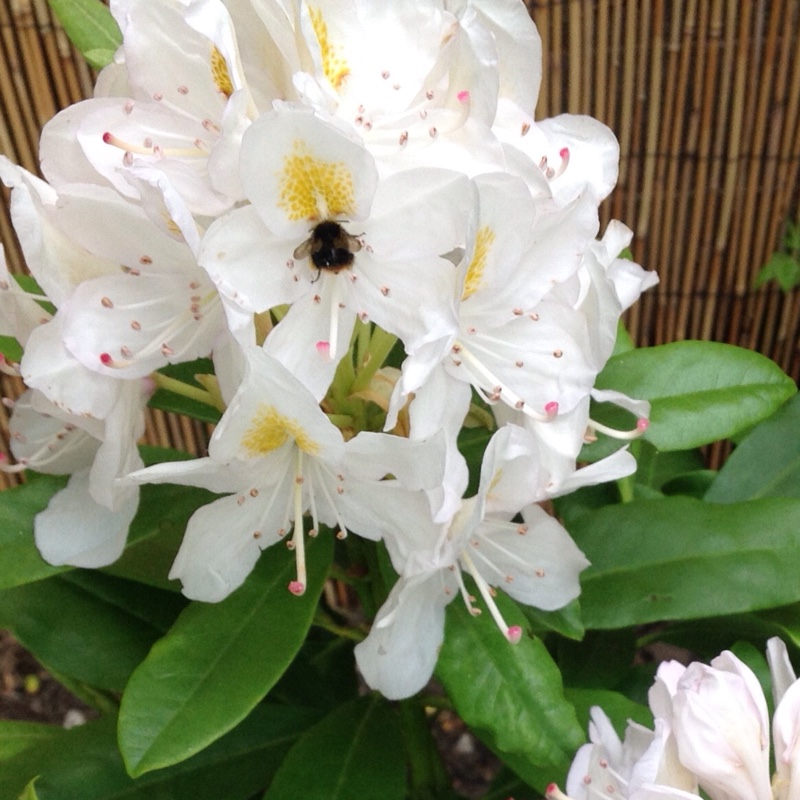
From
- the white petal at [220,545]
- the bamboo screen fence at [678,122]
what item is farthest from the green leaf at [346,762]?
the bamboo screen fence at [678,122]

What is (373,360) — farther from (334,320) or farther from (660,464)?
(660,464)

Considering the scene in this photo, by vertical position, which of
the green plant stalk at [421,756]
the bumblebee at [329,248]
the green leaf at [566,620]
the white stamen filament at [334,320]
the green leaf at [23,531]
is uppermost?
the bumblebee at [329,248]

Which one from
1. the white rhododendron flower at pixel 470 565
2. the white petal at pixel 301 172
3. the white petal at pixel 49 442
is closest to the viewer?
the white petal at pixel 301 172

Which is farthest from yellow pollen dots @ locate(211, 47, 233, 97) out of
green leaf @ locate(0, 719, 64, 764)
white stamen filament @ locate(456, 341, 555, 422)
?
green leaf @ locate(0, 719, 64, 764)

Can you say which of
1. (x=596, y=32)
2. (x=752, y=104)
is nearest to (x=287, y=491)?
(x=596, y=32)

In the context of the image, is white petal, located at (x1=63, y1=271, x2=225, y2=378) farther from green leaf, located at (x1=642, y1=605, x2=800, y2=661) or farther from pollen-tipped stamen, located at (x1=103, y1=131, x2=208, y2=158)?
green leaf, located at (x1=642, y1=605, x2=800, y2=661)

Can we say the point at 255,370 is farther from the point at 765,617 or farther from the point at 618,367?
the point at 765,617

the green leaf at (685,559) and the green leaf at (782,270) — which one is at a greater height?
the green leaf at (685,559)

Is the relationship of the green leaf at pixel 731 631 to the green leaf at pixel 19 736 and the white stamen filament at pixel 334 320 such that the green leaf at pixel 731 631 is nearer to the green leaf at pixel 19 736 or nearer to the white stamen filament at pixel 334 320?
the white stamen filament at pixel 334 320
